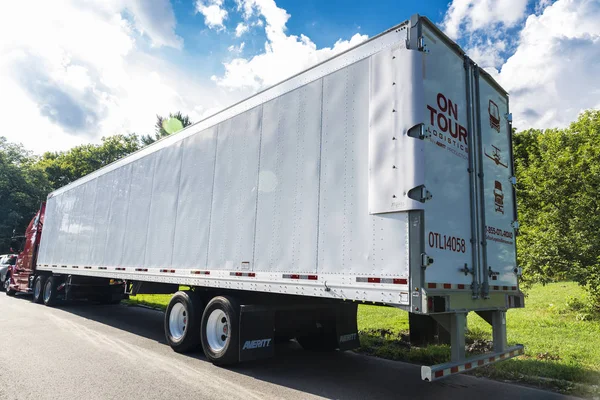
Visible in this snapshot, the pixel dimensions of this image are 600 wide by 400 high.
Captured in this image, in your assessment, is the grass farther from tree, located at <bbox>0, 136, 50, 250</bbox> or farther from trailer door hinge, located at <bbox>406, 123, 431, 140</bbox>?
tree, located at <bbox>0, 136, 50, 250</bbox>

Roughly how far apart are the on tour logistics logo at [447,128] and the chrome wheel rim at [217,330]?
4.02 meters

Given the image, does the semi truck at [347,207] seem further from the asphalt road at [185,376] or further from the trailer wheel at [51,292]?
the trailer wheel at [51,292]

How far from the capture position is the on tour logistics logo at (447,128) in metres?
4.67

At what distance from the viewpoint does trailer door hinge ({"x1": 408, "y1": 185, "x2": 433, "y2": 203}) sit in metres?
4.22

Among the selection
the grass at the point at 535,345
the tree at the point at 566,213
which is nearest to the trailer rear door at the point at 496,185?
the grass at the point at 535,345

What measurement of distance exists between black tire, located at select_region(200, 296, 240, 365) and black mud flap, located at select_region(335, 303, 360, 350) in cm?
171

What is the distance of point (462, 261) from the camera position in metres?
4.84

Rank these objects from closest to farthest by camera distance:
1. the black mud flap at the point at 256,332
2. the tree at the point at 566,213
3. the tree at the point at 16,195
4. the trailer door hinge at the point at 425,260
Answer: the trailer door hinge at the point at 425,260 < the black mud flap at the point at 256,332 < the tree at the point at 566,213 < the tree at the point at 16,195

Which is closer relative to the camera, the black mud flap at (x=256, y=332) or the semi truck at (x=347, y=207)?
the semi truck at (x=347, y=207)

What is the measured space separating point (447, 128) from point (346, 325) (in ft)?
12.0

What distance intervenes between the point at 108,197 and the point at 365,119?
8535 millimetres

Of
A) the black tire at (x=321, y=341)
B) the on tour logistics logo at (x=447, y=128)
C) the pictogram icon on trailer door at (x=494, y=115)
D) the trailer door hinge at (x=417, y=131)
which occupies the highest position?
the pictogram icon on trailer door at (x=494, y=115)

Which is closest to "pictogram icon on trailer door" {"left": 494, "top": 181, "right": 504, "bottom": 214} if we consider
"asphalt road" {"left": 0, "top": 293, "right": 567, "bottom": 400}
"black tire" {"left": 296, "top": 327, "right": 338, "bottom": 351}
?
"asphalt road" {"left": 0, "top": 293, "right": 567, "bottom": 400}

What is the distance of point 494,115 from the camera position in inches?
241
